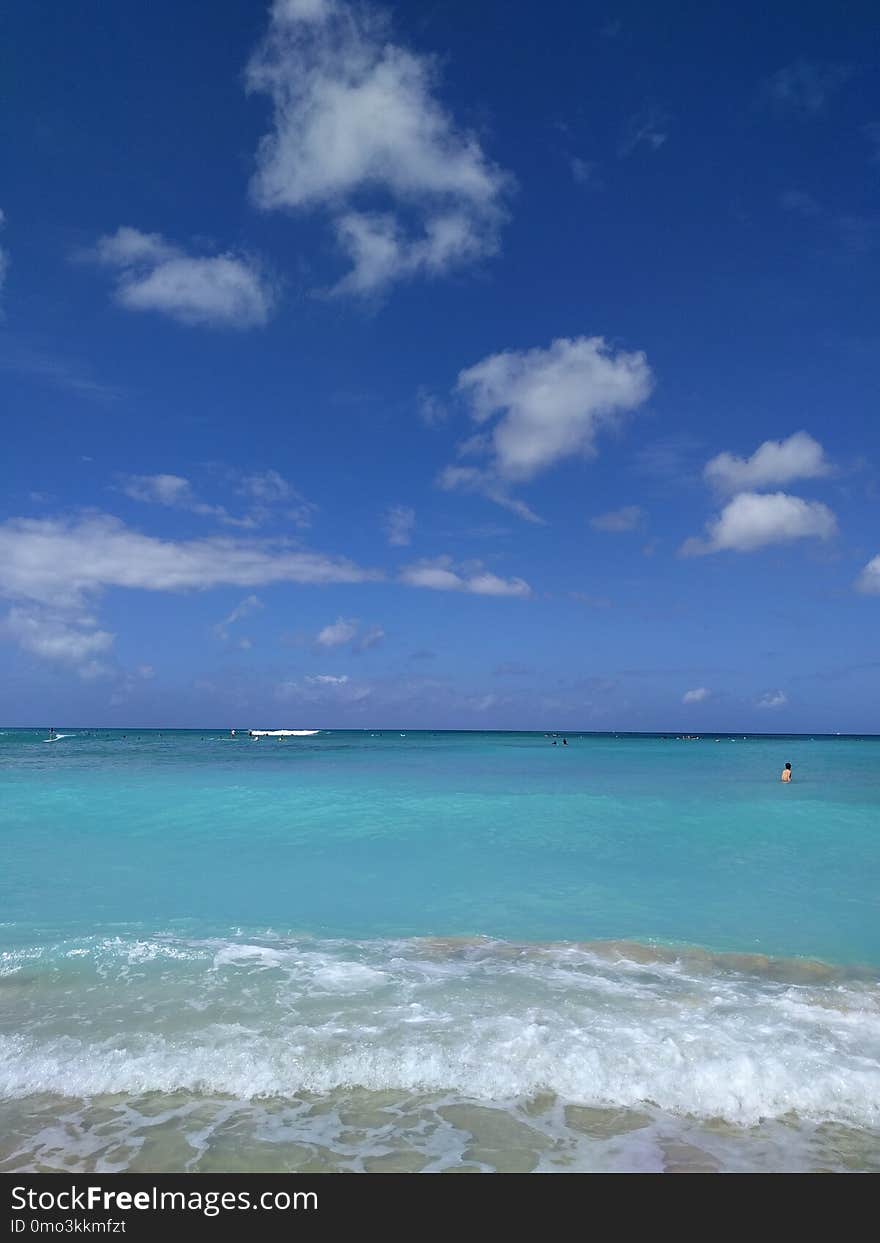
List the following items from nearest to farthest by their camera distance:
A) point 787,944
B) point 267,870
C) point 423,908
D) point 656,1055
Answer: point 656,1055, point 787,944, point 423,908, point 267,870

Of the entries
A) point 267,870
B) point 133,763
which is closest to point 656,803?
point 267,870

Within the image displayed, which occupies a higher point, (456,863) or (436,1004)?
(436,1004)

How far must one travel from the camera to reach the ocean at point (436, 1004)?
473 cm

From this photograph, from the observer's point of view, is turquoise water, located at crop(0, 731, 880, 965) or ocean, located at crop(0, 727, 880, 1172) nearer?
ocean, located at crop(0, 727, 880, 1172)

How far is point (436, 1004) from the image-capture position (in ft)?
23.1

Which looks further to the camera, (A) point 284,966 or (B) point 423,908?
(B) point 423,908

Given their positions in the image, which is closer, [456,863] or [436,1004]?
[436,1004]

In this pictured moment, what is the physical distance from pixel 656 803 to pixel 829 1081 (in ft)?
69.3

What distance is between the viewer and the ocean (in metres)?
4.73

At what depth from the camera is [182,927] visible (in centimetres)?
1002

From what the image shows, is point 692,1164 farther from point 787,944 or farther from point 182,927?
point 182,927

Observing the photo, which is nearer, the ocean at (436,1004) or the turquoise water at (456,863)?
the ocean at (436,1004)
